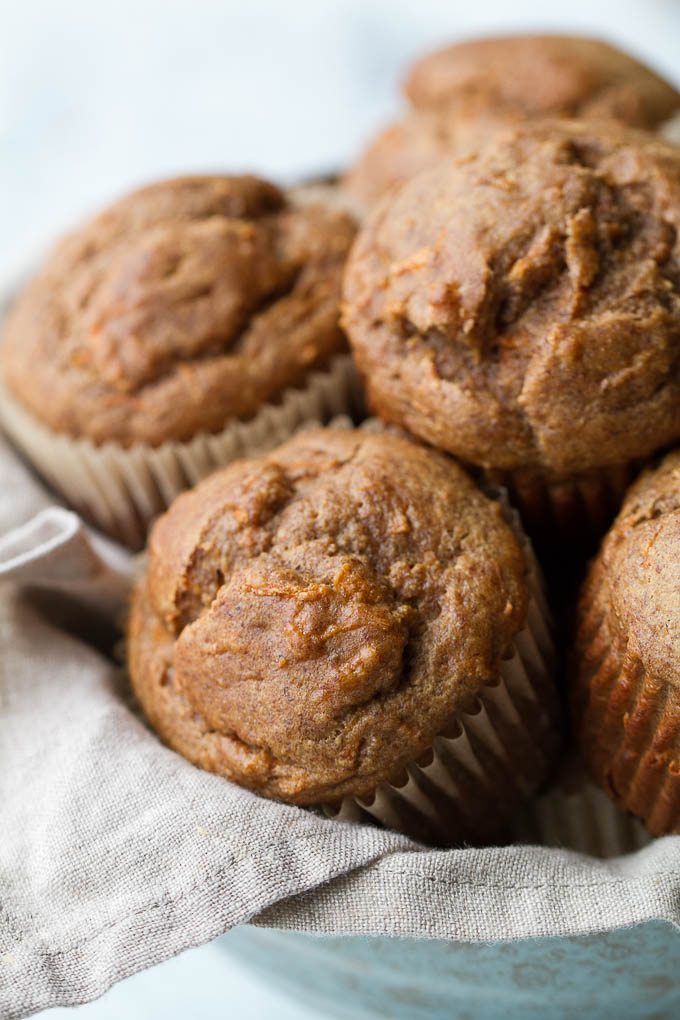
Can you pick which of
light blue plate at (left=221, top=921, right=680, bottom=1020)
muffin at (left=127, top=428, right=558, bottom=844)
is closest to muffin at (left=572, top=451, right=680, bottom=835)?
muffin at (left=127, top=428, right=558, bottom=844)

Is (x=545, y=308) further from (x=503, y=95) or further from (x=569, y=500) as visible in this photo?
(x=503, y=95)

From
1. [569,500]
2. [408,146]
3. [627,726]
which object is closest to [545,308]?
[569,500]

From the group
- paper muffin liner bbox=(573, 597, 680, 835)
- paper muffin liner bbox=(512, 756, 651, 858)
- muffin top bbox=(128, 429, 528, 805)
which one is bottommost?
paper muffin liner bbox=(512, 756, 651, 858)

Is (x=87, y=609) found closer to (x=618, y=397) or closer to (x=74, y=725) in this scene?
(x=74, y=725)

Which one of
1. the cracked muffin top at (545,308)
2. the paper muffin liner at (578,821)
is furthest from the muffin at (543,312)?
the paper muffin liner at (578,821)

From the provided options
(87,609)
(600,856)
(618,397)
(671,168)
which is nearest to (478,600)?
(618,397)

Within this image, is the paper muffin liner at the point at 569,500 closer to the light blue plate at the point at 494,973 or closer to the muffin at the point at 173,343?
the muffin at the point at 173,343

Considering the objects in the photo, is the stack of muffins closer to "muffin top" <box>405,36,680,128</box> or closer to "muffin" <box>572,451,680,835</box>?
"muffin" <box>572,451,680,835</box>
